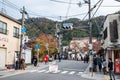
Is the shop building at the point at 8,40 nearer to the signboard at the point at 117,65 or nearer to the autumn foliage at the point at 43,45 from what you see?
the signboard at the point at 117,65

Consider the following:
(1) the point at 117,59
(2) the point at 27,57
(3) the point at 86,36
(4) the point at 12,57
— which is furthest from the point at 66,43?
(1) the point at 117,59

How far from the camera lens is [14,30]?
43.4 meters

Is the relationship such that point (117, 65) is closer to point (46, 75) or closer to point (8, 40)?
point (46, 75)

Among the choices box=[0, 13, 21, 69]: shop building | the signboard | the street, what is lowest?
the street

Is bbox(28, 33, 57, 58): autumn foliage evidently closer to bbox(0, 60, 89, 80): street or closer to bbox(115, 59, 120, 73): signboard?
bbox(0, 60, 89, 80): street

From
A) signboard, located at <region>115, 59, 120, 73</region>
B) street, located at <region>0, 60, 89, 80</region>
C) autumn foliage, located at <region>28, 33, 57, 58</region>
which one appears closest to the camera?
street, located at <region>0, 60, 89, 80</region>

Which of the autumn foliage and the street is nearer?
the street

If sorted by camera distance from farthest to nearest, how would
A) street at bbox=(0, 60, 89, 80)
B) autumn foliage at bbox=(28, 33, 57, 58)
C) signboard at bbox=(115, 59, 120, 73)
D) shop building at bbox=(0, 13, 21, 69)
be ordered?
autumn foliage at bbox=(28, 33, 57, 58) < shop building at bbox=(0, 13, 21, 69) < signboard at bbox=(115, 59, 120, 73) < street at bbox=(0, 60, 89, 80)

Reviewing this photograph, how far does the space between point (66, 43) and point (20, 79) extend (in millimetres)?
114983

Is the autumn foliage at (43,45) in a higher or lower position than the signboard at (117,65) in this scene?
higher

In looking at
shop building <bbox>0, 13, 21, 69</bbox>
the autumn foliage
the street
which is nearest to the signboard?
the street

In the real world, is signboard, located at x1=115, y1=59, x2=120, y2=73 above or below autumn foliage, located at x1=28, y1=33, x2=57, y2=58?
below

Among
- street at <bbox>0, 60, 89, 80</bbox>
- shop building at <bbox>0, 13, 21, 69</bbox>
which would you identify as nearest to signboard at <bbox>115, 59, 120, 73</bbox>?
street at <bbox>0, 60, 89, 80</bbox>

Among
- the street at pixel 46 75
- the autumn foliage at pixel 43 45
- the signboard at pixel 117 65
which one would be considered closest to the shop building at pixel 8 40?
the street at pixel 46 75
